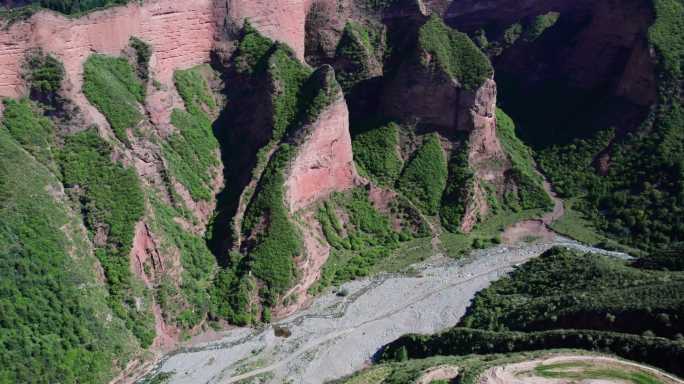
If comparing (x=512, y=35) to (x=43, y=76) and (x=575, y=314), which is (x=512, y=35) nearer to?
(x=575, y=314)

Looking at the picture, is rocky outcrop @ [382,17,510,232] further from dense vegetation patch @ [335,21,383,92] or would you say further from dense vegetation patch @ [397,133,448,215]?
dense vegetation patch @ [335,21,383,92]

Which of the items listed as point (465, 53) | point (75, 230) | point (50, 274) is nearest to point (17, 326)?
point (50, 274)

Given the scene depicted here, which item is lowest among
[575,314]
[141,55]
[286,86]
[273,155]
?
[575,314]

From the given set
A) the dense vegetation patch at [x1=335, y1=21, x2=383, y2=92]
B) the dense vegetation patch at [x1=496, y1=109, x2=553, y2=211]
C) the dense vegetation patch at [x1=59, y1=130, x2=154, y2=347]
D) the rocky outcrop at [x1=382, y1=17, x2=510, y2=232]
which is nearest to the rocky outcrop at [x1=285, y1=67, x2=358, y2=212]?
the rocky outcrop at [x1=382, y1=17, x2=510, y2=232]

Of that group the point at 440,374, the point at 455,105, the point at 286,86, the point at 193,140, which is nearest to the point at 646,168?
the point at 455,105

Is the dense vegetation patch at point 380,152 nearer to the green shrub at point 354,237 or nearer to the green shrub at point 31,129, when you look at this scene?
the green shrub at point 354,237
